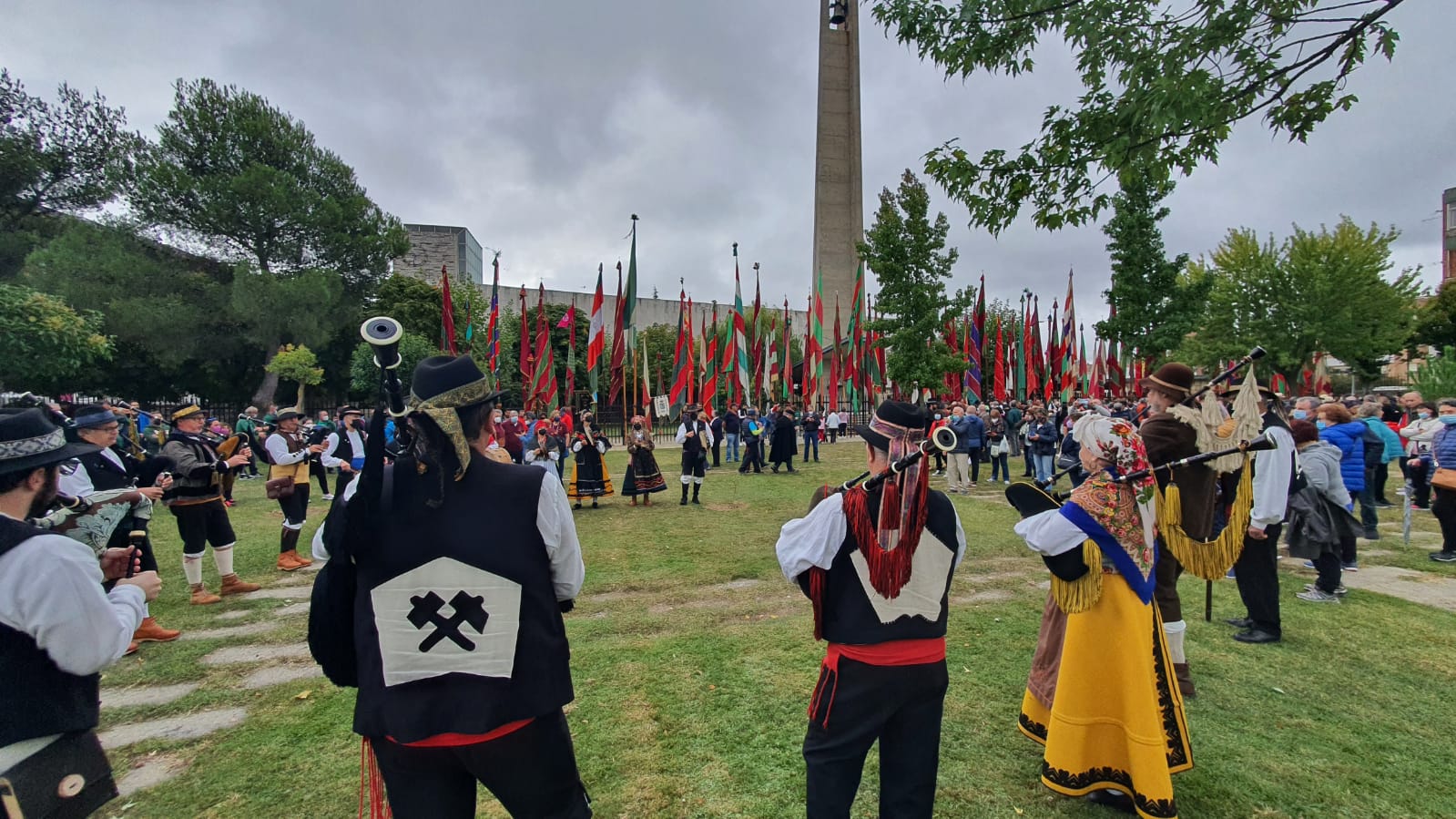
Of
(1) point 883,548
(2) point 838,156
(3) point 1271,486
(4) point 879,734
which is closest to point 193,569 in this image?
(4) point 879,734

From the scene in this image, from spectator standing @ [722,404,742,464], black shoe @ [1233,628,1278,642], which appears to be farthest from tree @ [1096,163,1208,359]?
black shoe @ [1233,628,1278,642]

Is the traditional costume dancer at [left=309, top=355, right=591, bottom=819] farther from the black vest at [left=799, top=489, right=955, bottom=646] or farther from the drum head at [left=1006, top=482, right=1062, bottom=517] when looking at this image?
the drum head at [left=1006, top=482, right=1062, bottom=517]

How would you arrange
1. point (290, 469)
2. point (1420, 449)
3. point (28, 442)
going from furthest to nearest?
point (1420, 449) → point (290, 469) → point (28, 442)

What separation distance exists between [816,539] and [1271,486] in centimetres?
490

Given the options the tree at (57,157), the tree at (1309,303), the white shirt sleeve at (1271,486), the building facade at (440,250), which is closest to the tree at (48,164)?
the tree at (57,157)

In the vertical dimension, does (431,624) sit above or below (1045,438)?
below

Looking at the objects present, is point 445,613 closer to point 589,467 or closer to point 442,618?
point 442,618

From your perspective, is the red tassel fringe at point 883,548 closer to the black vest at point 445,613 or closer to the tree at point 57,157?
the black vest at point 445,613

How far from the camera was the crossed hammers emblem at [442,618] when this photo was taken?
194cm

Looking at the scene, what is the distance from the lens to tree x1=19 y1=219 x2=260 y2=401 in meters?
27.6

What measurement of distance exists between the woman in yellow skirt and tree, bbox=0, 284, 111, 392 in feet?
83.0

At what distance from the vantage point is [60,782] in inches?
74.7

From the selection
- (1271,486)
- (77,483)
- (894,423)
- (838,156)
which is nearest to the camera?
(894,423)

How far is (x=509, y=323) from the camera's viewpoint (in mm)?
43094
